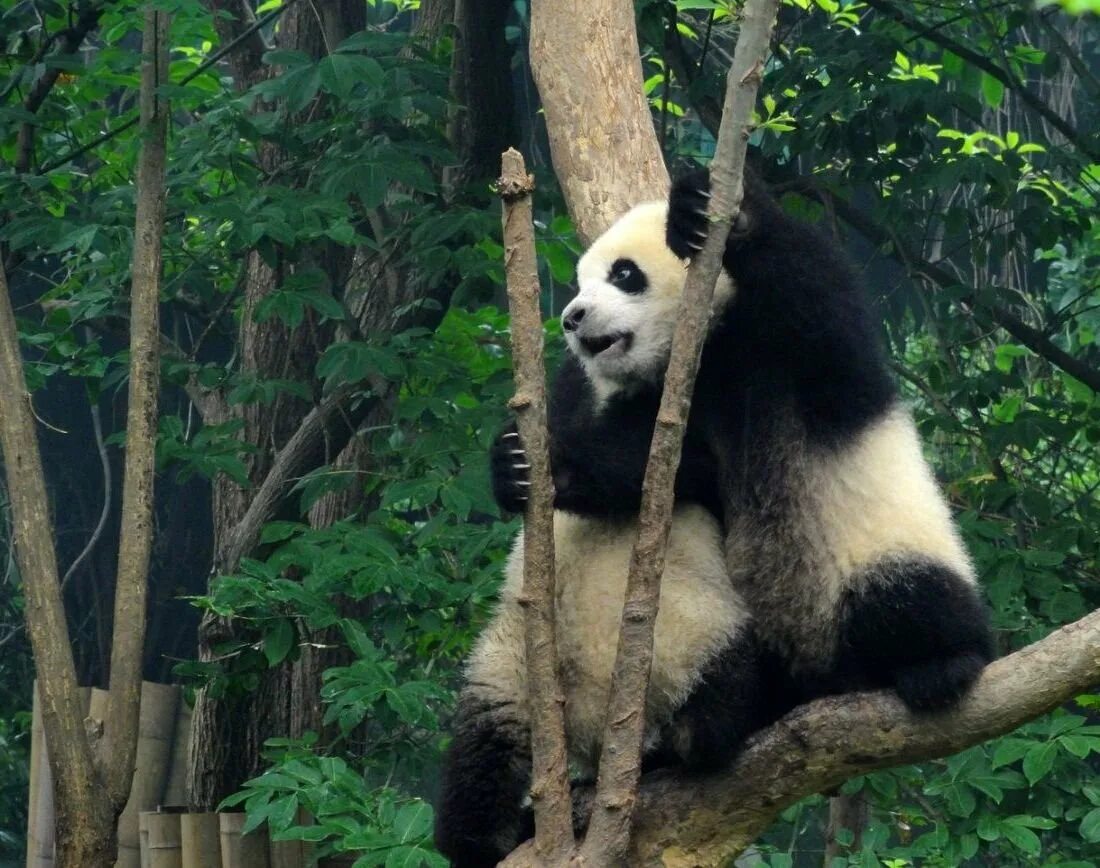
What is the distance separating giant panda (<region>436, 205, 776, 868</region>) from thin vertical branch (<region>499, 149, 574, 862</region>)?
273 millimetres

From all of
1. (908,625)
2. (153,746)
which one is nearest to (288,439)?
(153,746)

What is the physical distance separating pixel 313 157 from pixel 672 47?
1449 mm

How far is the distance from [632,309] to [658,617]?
69cm

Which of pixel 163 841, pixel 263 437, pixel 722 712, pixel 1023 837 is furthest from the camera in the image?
pixel 263 437

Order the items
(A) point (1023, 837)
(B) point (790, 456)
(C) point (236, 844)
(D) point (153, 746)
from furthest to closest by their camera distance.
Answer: (D) point (153, 746)
(C) point (236, 844)
(A) point (1023, 837)
(B) point (790, 456)

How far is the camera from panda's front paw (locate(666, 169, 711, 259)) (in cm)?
268

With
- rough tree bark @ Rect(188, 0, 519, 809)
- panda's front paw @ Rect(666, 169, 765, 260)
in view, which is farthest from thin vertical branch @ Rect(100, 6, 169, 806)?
panda's front paw @ Rect(666, 169, 765, 260)

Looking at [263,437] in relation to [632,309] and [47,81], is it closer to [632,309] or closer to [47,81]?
[47,81]

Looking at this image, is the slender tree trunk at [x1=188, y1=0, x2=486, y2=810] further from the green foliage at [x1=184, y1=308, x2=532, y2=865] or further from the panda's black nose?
the panda's black nose

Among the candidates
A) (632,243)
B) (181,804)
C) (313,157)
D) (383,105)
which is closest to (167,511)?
(181,804)

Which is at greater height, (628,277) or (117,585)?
(628,277)

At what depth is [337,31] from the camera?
5691 millimetres

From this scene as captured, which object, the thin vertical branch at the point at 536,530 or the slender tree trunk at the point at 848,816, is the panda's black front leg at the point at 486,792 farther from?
the slender tree trunk at the point at 848,816

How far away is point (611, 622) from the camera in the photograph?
2959 mm
